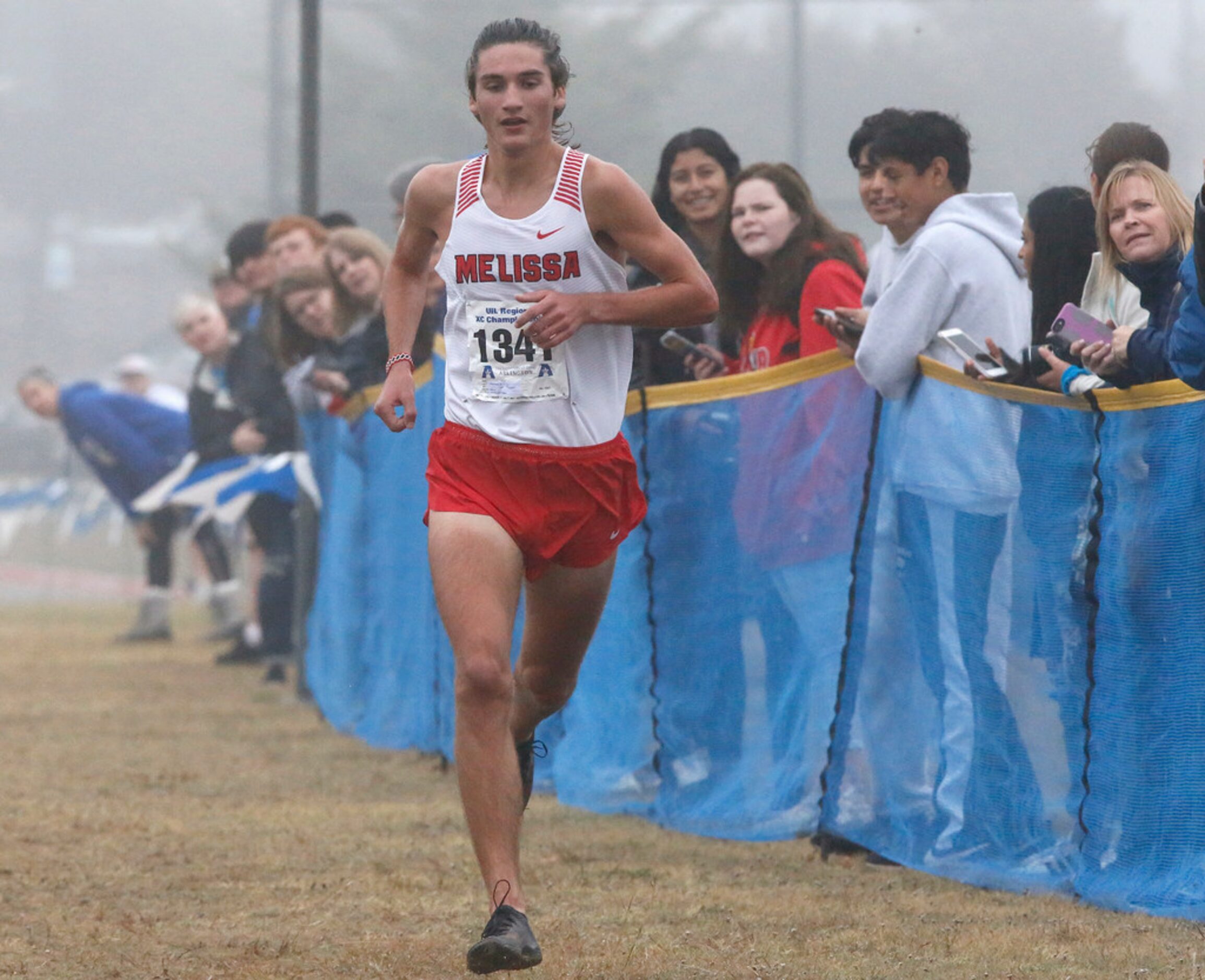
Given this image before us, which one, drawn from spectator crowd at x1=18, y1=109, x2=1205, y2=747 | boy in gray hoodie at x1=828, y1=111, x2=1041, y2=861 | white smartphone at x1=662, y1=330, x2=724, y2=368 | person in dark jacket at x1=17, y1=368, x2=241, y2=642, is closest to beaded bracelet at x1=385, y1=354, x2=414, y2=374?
spectator crowd at x1=18, y1=109, x2=1205, y2=747


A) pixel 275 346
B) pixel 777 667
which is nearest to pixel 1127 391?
pixel 777 667

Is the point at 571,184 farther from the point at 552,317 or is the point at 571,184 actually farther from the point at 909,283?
the point at 909,283

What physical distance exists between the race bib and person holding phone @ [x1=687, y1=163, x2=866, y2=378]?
69.0 inches

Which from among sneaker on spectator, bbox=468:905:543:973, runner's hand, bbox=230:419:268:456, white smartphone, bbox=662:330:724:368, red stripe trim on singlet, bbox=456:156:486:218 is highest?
red stripe trim on singlet, bbox=456:156:486:218

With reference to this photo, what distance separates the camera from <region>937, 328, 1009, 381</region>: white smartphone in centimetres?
562


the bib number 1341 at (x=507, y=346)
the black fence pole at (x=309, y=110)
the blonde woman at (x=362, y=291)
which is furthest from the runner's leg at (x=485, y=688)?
the black fence pole at (x=309, y=110)

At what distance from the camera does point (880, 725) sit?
20.1 ft

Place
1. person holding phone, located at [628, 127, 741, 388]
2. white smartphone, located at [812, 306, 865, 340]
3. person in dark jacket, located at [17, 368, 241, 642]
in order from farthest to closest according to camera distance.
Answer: person in dark jacket, located at [17, 368, 241, 642]
person holding phone, located at [628, 127, 741, 388]
white smartphone, located at [812, 306, 865, 340]

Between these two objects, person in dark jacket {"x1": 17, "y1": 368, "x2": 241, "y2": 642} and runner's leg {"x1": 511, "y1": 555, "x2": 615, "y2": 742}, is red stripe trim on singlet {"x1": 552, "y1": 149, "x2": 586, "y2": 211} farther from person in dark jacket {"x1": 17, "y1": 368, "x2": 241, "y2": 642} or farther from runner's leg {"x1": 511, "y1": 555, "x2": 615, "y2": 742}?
person in dark jacket {"x1": 17, "y1": 368, "x2": 241, "y2": 642}

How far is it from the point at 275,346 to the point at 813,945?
671 cm

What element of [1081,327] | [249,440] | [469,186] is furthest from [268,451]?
[1081,327]

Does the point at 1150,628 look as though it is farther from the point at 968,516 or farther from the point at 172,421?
the point at 172,421

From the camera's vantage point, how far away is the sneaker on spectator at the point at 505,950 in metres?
4.55

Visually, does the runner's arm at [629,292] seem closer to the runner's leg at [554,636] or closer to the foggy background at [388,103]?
the runner's leg at [554,636]
